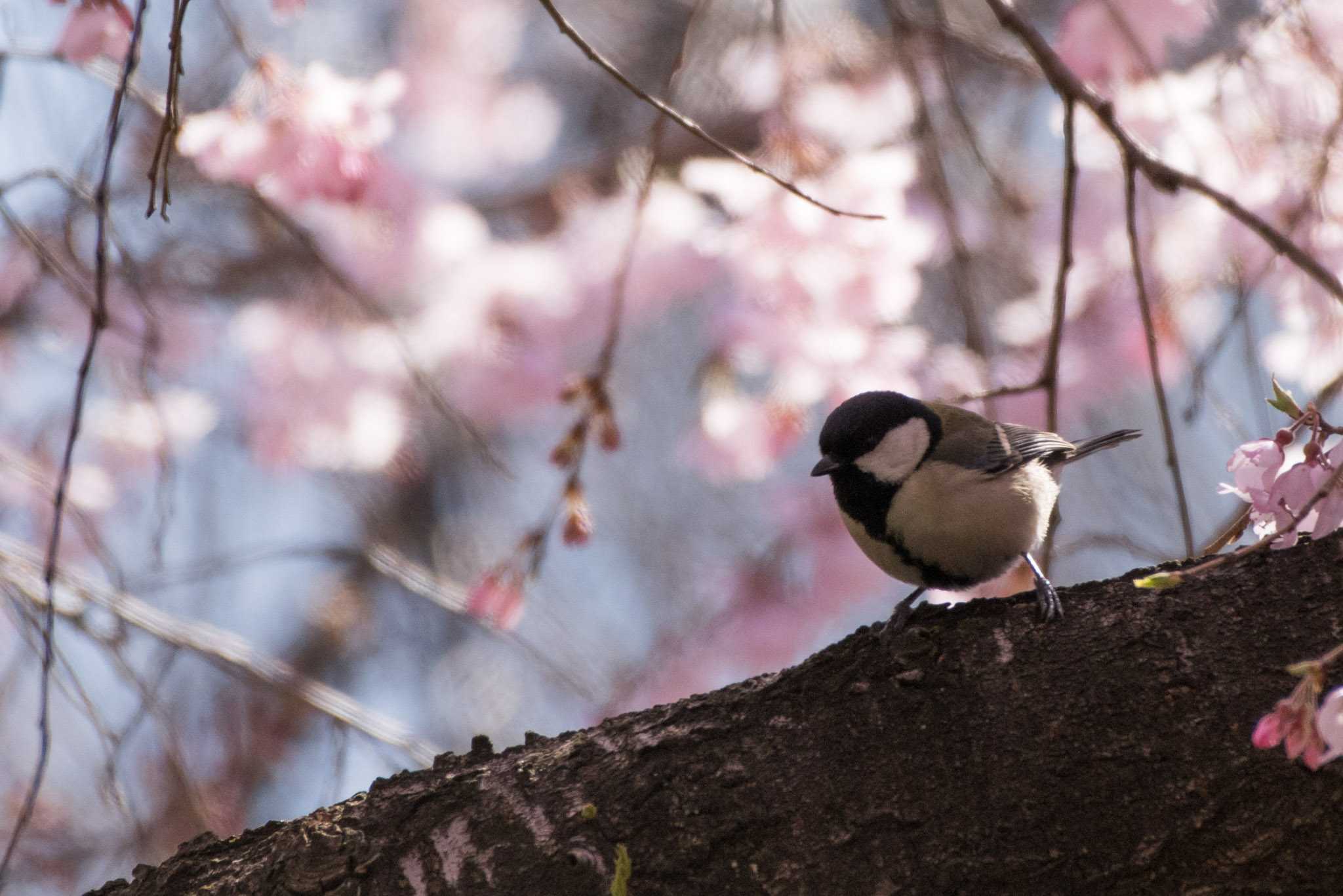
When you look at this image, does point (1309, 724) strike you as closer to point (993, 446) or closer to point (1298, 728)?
point (1298, 728)

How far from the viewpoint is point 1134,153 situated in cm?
A: 171

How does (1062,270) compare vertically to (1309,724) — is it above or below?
above

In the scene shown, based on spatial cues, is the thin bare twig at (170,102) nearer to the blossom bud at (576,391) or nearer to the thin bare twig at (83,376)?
the thin bare twig at (83,376)

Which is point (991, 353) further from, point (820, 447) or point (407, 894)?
point (407, 894)

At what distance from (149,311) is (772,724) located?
126 cm

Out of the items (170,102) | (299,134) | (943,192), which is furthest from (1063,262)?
(299,134)

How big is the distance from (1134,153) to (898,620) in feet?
2.39

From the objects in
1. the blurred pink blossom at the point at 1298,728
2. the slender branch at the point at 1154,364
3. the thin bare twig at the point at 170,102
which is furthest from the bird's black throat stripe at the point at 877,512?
the thin bare twig at the point at 170,102

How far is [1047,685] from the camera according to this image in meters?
1.28

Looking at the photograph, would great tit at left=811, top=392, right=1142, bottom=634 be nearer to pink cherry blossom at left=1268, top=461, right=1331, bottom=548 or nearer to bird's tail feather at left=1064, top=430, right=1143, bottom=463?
bird's tail feather at left=1064, top=430, right=1143, bottom=463

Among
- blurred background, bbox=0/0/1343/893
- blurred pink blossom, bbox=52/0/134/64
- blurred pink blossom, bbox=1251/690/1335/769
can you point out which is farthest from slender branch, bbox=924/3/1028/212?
blurred pink blossom, bbox=1251/690/1335/769

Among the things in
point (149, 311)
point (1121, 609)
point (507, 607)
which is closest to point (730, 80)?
point (507, 607)

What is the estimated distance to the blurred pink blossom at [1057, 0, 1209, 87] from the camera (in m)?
2.93

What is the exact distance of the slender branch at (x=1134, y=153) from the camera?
1598mm
